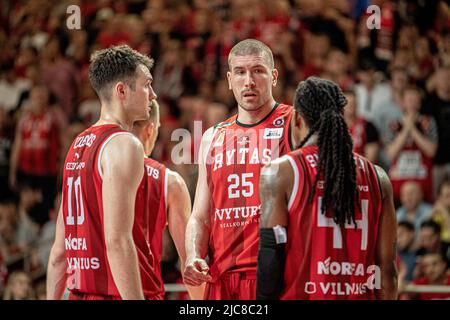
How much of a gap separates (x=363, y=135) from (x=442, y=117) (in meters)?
0.85

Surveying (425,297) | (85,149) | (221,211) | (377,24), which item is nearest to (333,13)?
(377,24)

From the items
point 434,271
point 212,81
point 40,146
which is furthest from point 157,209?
point 40,146

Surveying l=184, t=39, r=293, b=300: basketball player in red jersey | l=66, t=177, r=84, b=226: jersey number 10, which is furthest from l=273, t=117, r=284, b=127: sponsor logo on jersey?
l=66, t=177, r=84, b=226: jersey number 10

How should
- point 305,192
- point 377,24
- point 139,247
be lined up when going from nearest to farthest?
point 305,192, point 139,247, point 377,24

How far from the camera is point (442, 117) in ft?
27.5

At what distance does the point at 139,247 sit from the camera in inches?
179

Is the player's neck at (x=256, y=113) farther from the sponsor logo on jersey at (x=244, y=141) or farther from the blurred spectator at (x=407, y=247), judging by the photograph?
the blurred spectator at (x=407, y=247)

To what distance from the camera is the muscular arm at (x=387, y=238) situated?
3.97 meters

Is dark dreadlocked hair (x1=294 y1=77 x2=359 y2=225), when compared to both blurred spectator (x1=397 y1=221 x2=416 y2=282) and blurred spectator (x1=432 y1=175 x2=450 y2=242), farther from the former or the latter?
blurred spectator (x1=432 y1=175 x2=450 y2=242)

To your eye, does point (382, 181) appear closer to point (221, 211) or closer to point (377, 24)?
point (221, 211)

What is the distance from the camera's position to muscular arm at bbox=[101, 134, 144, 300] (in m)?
4.09

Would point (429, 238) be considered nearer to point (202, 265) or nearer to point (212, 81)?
point (212, 81)
